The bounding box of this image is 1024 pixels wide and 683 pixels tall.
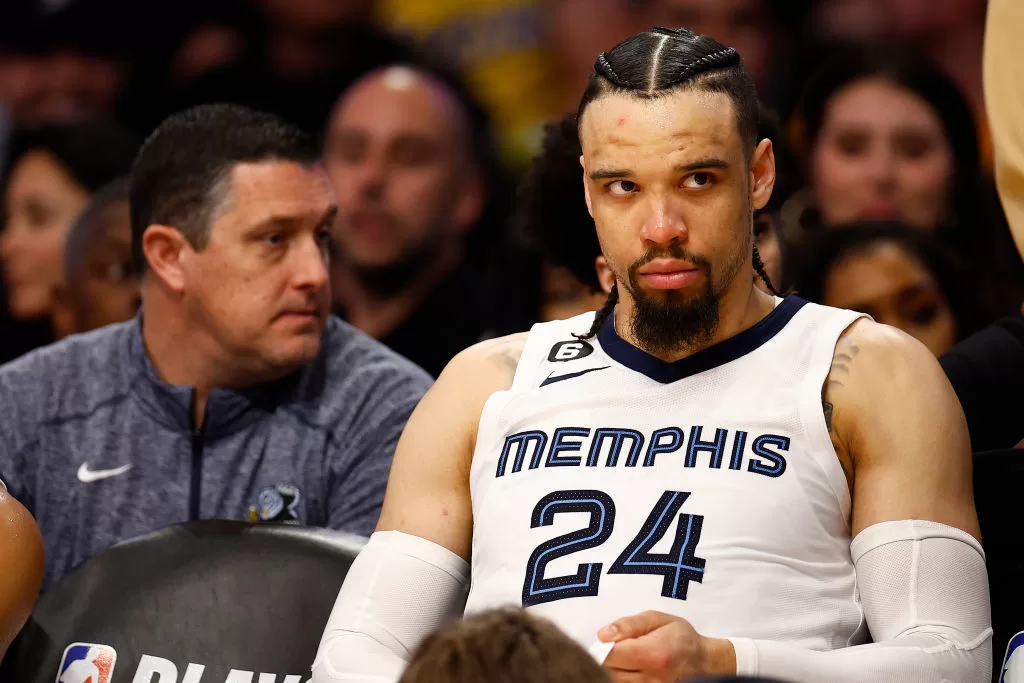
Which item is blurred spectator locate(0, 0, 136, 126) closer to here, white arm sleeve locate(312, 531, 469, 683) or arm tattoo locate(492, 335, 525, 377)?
arm tattoo locate(492, 335, 525, 377)

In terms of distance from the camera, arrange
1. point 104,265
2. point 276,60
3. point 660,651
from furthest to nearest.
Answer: point 276,60, point 104,265, point 660,651

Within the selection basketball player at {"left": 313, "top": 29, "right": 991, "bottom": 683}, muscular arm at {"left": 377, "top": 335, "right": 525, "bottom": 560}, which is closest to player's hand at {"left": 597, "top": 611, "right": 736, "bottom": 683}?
basketball player at {"left": 313, "top": 29, "right": 991, "bottom": 683}

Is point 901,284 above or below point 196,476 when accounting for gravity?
above

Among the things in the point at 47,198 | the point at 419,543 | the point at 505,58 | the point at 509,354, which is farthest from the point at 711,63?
the point at 47,198

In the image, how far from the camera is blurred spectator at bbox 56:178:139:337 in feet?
11.4

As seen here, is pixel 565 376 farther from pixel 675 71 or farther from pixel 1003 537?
pixel 1003 537

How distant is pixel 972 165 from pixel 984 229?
0.17m

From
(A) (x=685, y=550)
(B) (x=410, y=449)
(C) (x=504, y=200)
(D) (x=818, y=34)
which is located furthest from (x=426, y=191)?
(A) (x=685, y=550)

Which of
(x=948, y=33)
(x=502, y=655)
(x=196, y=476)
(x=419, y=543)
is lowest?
(x=196, y=476)

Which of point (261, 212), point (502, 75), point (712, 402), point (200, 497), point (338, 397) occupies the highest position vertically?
point (502, 75)

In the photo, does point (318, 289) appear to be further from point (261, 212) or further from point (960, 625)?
point (960, 625)

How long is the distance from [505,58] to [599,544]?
2.59 metres

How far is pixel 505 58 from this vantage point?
408 centimetres

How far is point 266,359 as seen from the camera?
103 inches
